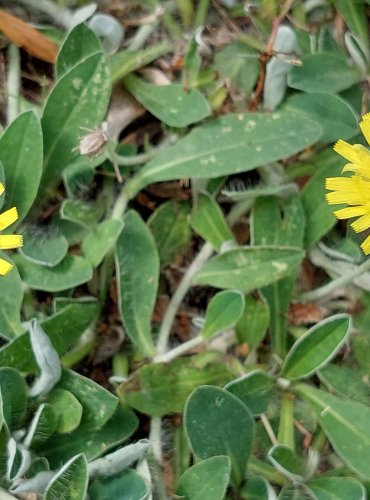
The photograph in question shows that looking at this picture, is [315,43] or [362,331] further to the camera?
[315,43]

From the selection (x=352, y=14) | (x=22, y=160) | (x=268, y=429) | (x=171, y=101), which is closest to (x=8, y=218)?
(x=22, y=160)

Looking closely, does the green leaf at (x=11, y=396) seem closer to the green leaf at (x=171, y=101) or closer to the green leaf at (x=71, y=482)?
the green leaf at (x=71, y=482)

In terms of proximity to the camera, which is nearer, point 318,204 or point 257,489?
point 257,489

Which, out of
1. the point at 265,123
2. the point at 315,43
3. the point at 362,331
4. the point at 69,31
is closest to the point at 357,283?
the point at 362,331

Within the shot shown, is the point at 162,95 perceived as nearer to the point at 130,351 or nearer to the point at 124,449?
the point at 130,351

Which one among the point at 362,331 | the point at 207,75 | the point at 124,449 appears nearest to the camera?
the point at 124,449

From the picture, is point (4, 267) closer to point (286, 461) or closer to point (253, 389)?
point (253, 389)

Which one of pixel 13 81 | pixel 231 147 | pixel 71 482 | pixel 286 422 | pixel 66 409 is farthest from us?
pixel 13 81

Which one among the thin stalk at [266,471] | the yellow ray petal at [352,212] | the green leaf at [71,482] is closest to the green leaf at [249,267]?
the yellow ray petal at [352,212]
